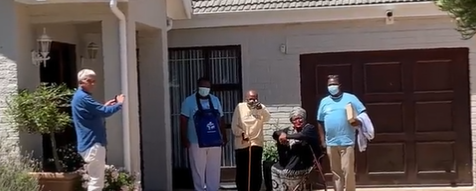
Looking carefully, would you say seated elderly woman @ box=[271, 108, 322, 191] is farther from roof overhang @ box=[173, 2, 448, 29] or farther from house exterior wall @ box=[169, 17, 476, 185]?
roof overhang @ box=[173, 2, 448, 29]

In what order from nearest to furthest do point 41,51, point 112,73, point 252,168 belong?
point 41,51, point 112,73, point 252,168

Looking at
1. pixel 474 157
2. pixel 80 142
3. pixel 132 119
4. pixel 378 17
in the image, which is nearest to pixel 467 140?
pixel 474 157

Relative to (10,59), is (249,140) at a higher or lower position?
lower

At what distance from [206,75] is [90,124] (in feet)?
14.2

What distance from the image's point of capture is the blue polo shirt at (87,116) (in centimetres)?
959

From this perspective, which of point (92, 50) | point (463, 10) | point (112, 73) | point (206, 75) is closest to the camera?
point (463, 10)

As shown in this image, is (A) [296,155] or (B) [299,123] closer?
(A) [296,155]

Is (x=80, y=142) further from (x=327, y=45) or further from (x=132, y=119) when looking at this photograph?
(x=327, y=45)

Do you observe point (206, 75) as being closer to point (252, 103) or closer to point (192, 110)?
point (192, 110)

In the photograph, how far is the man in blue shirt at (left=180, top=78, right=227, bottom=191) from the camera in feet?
39.8

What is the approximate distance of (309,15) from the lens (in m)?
13.1

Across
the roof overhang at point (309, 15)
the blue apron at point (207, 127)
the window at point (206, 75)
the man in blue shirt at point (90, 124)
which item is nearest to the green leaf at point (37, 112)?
the man in blue shirt at point (90, 124)

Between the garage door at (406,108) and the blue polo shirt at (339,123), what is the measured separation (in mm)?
1744

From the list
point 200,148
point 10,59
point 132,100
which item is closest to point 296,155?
point 200,148
